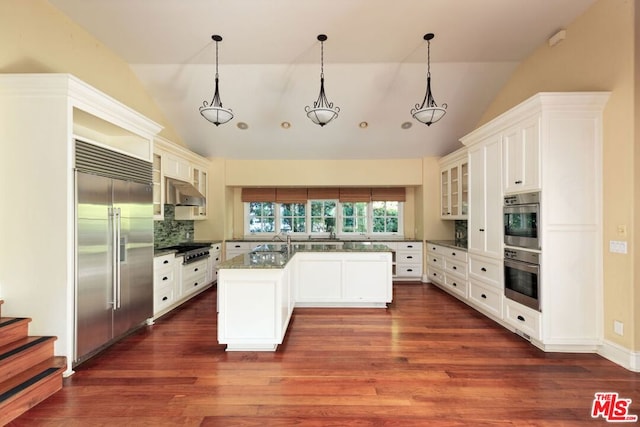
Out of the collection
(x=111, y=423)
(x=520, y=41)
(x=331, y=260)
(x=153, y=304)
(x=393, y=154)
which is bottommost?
(x=111, y=423)

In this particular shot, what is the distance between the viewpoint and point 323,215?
6.77m

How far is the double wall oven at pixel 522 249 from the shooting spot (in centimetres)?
282

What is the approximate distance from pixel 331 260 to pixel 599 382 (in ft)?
9.47

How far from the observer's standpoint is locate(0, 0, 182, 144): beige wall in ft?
8.30

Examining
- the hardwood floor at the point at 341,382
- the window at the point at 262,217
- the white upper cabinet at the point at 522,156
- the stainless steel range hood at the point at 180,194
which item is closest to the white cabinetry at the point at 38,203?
the hardwood floor at the point at 341,382

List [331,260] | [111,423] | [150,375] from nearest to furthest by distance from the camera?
[111,423] < [150,375] < [331,260]

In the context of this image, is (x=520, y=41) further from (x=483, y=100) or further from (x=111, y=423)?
(x=111, y=423)

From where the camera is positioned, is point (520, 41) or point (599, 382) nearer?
point (599, 382)

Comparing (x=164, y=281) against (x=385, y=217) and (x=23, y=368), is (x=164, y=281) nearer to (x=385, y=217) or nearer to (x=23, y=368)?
(x=23, y=368)

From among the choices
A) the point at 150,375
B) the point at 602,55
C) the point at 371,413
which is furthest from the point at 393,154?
the point at 150,375

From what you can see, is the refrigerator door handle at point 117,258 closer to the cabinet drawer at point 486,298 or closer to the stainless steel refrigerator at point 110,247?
the stainless steel refrigerator at point 110,247

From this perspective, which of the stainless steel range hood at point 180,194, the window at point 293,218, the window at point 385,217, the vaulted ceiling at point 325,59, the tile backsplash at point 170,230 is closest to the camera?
the vaulted ceiling at point 325,59

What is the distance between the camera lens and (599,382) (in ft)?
7.51

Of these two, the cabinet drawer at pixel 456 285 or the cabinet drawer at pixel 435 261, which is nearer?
the cabinet drawer at pixel 456 285
